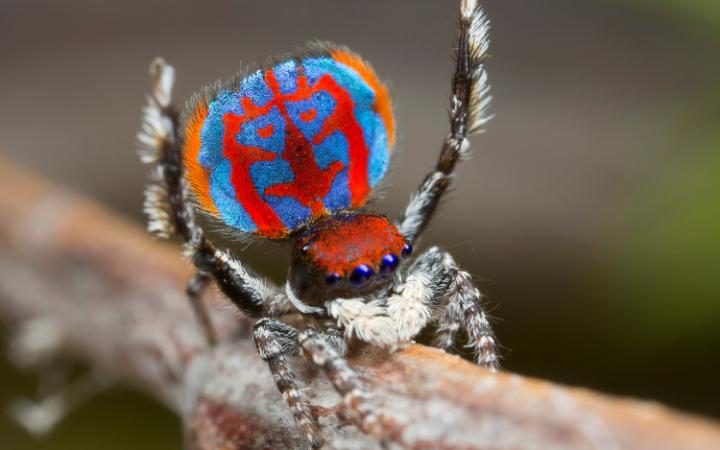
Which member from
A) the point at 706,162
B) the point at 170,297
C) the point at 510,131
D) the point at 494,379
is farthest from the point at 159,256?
the point at 510,131

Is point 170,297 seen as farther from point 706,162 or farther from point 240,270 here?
point 706,162

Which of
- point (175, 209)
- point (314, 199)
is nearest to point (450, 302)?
point (314, 199)

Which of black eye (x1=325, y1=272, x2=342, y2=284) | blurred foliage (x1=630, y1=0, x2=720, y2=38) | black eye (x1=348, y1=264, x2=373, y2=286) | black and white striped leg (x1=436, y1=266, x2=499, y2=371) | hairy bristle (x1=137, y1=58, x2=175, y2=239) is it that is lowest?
black and white striped leg (x1=436, y1=266, x2=499, y2=371)

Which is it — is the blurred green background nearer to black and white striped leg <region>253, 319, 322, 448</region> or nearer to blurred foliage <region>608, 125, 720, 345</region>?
blurred foliage <region>608, 125, 720, 345</region>

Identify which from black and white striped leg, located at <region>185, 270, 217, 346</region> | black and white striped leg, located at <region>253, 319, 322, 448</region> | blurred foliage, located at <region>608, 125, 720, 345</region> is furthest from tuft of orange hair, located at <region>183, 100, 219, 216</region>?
blurred foliage, located at <region>608, 125, 720, 345</region>

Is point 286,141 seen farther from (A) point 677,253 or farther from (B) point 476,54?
(A) point 677,253

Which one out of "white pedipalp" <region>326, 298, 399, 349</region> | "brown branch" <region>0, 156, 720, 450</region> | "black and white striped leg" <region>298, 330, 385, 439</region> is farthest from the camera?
"white pedipalp" <region>326, 298, 399, 349</region>
